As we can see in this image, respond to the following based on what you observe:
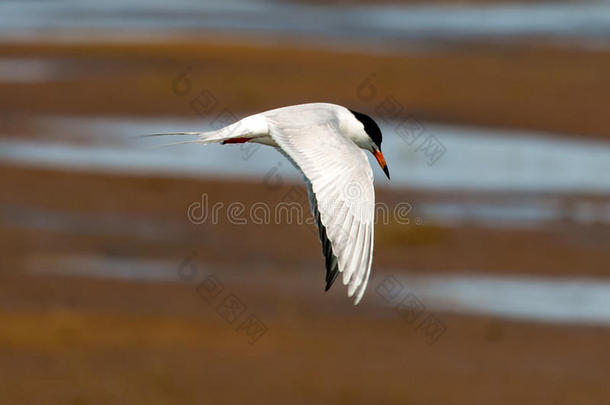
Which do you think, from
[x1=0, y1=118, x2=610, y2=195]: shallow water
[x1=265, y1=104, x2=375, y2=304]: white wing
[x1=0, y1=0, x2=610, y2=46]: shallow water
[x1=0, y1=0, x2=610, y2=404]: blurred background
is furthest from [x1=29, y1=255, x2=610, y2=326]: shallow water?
[x1=0, y1=0, x2=610, y2=46]: shallow water

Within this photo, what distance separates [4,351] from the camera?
443 inches

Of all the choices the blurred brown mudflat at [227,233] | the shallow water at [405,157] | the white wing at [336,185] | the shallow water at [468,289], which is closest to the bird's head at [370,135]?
the white wing at [336,185]

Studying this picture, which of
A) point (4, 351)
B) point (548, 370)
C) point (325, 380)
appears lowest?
point (4, 351)

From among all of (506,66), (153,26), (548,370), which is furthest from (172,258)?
(153,26)

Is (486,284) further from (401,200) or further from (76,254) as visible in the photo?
(76,254)

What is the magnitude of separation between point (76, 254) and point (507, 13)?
767 inches

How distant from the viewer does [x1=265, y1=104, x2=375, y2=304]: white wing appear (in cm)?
597

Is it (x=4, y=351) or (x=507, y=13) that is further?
(x=507, y=13)

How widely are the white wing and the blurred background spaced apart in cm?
391

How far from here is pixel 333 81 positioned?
22625mm

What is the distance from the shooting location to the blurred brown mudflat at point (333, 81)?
2069cm

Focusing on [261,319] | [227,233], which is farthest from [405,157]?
[261,319]

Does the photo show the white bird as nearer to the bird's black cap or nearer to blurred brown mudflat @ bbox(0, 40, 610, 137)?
the bird's black cap

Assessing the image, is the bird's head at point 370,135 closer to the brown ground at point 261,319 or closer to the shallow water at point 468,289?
the brown ground at point 261,319
